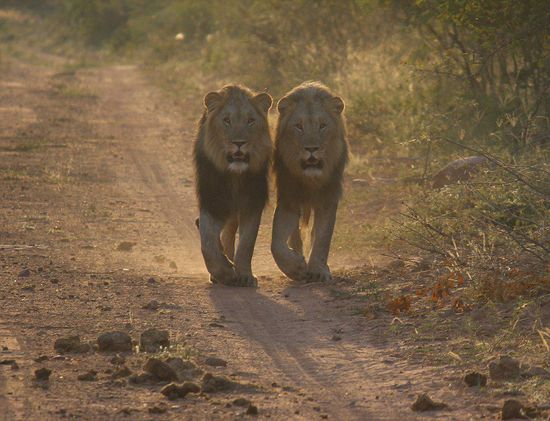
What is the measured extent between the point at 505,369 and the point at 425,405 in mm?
575

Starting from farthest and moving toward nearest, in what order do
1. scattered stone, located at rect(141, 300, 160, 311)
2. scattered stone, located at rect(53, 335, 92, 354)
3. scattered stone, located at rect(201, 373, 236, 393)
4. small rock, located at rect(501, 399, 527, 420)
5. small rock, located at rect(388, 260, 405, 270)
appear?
small rock, located at rect(388, 260, 405, 270) < scattered stone, located at rect(141, 300, 160, 311) < scattered stone, located at rect(53, 335, 92, 354) < scattered stone, located at rect(201, 373, 236, 393) < small rock, located at rect(501, 399, 527, 420)

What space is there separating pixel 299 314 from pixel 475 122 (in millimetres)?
6649

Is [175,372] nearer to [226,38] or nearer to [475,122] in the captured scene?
Answer: [475,122]

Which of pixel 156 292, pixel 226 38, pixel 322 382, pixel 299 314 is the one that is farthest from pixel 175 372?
pixel 226 38

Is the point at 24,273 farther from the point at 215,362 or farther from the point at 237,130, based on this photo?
the point at 215,362

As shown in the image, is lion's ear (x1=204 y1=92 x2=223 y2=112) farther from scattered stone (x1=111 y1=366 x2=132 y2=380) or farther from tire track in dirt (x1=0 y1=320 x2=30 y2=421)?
scattered stone (x1=111 y1=366 x2=132 y2=380)

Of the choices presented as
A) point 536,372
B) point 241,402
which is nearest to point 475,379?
point 536,372

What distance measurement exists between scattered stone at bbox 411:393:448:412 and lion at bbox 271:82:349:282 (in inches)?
129

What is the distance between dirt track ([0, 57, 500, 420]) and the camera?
5.43 meters

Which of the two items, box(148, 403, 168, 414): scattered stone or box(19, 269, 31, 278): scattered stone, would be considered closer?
box(148, 403, 168, 414): scattered stone

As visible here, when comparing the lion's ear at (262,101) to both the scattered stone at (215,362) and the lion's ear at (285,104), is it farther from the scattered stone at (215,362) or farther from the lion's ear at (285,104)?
the scattered stone at (215,362)

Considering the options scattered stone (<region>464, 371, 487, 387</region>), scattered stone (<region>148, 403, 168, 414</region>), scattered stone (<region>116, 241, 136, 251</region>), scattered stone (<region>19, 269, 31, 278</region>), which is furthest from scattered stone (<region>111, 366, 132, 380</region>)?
scattered stone (<region>116, 241, 136, 251</region>)

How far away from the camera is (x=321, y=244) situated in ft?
28.5

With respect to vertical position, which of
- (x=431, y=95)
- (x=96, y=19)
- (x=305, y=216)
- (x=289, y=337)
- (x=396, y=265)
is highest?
(x=96, y=19)
